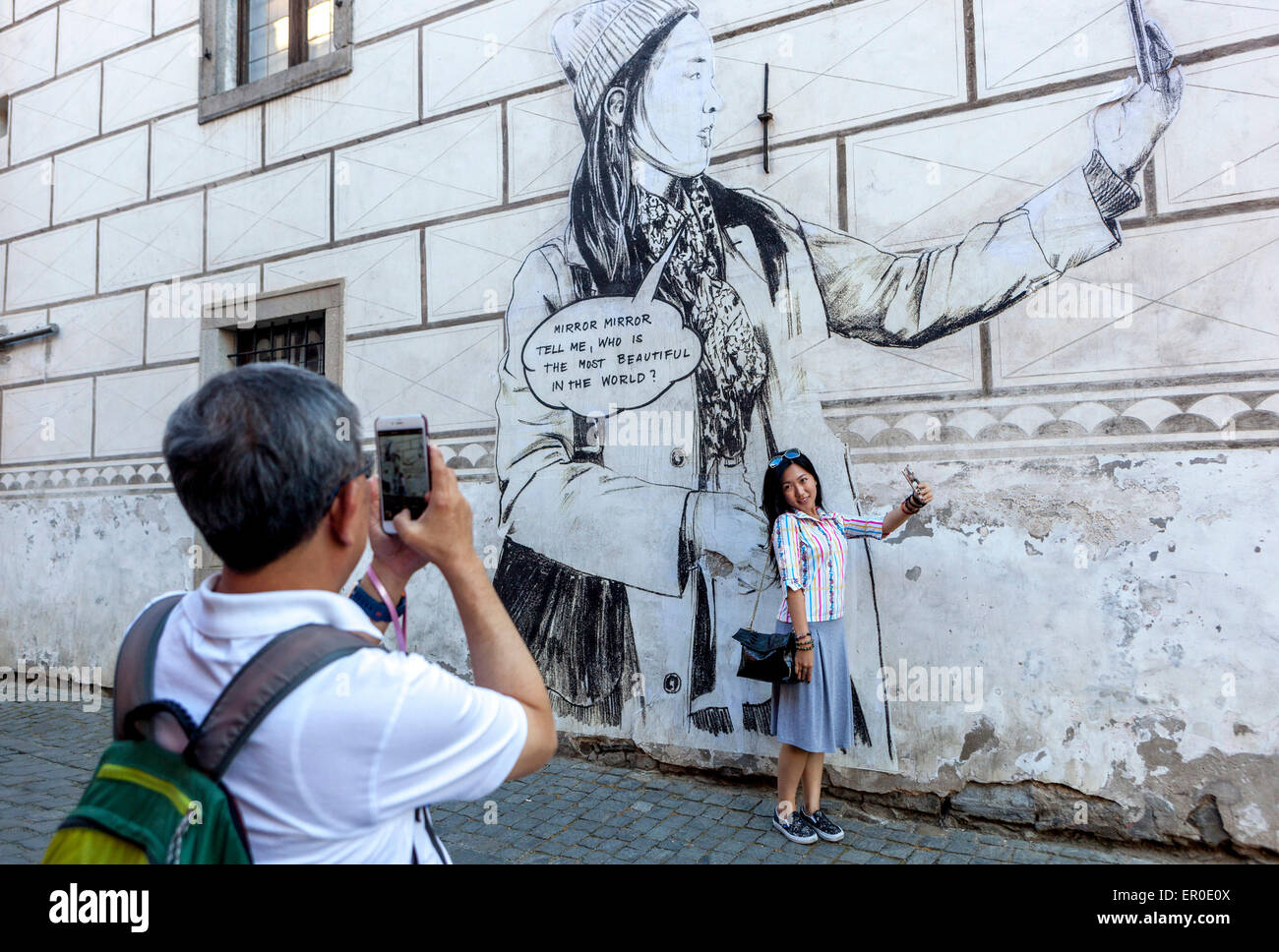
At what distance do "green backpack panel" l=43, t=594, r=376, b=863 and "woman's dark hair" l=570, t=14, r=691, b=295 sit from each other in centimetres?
454

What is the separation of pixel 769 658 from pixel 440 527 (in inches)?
116

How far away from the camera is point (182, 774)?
112 centimetres

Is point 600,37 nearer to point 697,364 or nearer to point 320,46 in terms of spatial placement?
point 697,364

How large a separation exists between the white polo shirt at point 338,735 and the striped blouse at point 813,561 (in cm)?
299

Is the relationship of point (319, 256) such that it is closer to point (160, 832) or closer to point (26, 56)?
point (26, 56)

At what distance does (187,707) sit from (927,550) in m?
3.87

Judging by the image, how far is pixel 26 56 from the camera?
8883 millimetres

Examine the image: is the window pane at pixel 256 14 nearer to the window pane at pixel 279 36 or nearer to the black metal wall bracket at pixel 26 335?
the window pane at pixel 279 36

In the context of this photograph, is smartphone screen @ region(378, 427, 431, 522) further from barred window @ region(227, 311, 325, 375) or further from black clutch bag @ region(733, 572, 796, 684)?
barred window @ region(227, 311, 325, 375)

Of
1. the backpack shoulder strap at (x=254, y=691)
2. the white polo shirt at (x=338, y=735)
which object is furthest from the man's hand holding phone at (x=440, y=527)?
the backpack shoulder strap at (x=254, y=691)

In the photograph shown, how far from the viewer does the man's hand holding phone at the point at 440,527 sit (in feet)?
4.70

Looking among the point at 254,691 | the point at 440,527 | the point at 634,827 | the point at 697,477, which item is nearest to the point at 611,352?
the point at 697,477

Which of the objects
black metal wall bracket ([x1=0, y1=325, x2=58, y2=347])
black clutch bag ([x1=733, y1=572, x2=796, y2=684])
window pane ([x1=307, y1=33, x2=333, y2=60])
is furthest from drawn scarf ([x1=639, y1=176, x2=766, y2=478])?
black metal wall bracket ([x1=0, y1=325, x2=58, y2=347])
